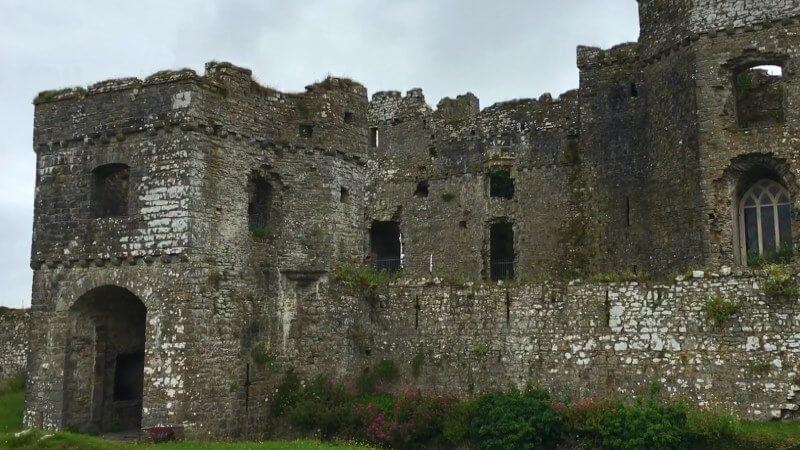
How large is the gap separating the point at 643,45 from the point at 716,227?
7.16 m

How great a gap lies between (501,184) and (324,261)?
14183 mm

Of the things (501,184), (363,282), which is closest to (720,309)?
(363,282)

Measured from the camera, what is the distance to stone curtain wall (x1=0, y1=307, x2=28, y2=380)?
2873 cm

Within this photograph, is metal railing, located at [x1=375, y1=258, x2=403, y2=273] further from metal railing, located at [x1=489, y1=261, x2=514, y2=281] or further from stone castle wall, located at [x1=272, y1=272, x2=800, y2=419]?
stone castle wall, located at [x1=272, y1=272, x2=800, y2=419]

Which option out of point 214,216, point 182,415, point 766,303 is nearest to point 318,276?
point 214,216

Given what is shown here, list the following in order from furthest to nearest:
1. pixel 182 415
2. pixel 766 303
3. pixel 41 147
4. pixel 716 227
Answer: pixel 716 227 → pixel 41 147 → pixel 182 415 → pixel 766 303

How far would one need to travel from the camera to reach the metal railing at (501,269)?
34000 mm

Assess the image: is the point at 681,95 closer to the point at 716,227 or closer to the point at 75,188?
the point at 716,227

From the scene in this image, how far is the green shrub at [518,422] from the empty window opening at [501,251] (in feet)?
51.3

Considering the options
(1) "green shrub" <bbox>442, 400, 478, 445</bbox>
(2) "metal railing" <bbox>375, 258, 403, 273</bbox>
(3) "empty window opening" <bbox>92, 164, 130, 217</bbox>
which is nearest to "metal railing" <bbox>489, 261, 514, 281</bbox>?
(2) "metal railing" <bbox>375, 258, 403, 273</bbox>

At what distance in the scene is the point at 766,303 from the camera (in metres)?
17.1

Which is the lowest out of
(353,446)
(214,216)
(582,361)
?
(353,446)

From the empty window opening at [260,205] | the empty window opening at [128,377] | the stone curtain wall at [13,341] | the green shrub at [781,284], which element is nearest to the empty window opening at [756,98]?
the green shrub at [781,284]

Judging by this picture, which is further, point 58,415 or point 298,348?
point 298,348
